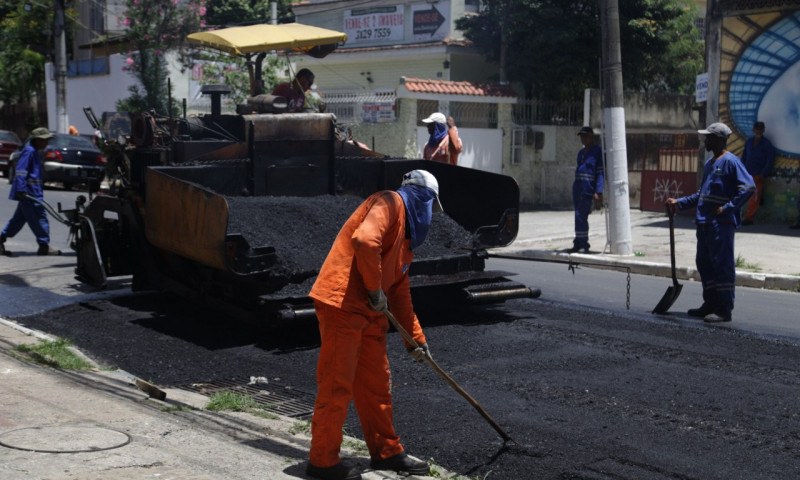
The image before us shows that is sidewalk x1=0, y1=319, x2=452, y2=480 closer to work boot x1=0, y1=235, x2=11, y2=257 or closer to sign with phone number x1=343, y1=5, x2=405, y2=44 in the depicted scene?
work boot x1=0, y1=235, x2=11, y2=257

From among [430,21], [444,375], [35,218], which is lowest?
[444,375]

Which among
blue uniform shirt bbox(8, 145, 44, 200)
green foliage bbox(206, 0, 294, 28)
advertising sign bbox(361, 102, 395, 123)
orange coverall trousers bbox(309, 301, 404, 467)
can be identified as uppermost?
green foliage bbox(206, 0, 294, 28)

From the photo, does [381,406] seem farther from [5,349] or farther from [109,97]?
[109,97]

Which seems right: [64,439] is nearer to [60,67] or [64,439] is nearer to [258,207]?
[258,207]

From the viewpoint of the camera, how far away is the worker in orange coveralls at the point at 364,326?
489 centimetres

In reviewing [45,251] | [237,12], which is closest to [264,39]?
[45,251]

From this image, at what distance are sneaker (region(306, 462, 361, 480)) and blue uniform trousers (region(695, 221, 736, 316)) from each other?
5071 millimetres

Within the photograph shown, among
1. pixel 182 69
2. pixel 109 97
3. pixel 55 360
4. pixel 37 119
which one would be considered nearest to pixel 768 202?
pixel 55 360

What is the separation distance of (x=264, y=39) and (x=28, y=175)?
4.20 metres

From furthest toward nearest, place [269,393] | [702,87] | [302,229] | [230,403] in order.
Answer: [702,87] < [302,229] < [269,393] < [230,403]

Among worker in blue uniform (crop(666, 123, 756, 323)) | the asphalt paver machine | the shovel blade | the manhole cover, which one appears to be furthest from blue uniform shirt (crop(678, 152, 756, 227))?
the manhole cover

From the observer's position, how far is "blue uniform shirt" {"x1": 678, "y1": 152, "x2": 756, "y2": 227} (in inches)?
350

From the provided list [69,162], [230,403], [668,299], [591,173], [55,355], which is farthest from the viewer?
[69,162]

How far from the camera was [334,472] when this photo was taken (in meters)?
4.86
